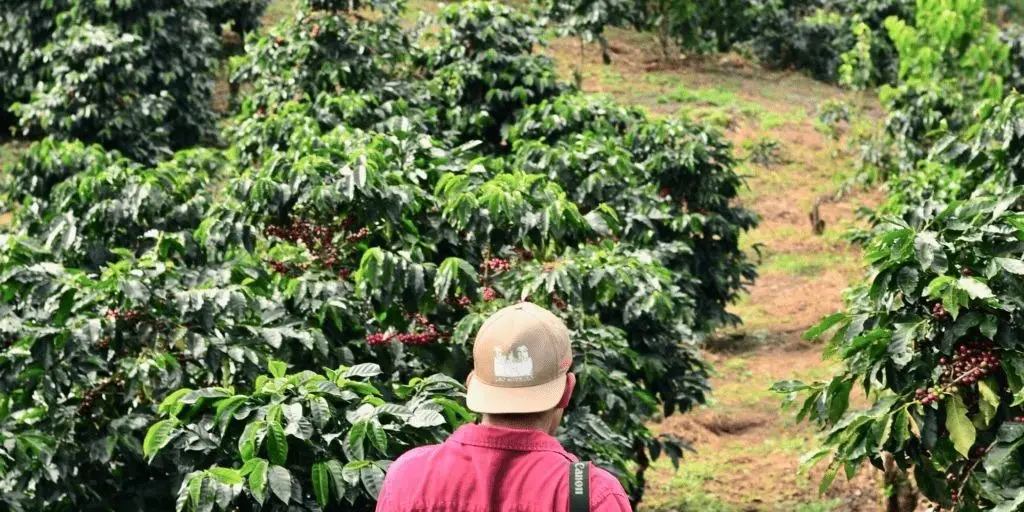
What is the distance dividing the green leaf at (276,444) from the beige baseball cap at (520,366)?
4.65ft

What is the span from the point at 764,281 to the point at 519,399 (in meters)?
14.4

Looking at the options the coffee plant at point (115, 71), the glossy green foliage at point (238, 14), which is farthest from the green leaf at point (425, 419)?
the glossy green foliage at point (238, 14)

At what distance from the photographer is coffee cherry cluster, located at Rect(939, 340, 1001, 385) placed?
4168mm

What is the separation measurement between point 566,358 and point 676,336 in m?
5.36

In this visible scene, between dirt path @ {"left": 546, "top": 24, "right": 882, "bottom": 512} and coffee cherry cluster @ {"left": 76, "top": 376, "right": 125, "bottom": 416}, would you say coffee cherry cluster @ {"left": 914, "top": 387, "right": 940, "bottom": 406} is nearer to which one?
dirt path @ {"left": 546, "top": 24, "right": 882, "bottom": 512}

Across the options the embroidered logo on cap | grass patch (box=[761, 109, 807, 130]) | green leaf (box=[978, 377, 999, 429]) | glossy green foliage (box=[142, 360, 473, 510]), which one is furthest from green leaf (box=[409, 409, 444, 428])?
grass patch (box=[761, 109, 807, 130])

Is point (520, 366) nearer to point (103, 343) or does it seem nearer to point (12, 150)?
point (103, 343)

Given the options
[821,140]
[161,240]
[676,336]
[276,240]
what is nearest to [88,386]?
[161,240]

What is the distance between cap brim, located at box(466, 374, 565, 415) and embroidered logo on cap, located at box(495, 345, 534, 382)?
2 centimetres

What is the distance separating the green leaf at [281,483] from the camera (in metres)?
3.67

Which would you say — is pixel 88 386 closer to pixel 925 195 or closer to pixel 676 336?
pixel 676 336

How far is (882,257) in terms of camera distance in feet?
14.5

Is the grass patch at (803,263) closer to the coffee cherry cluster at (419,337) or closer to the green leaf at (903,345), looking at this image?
the coffee cherry cluster at (419,337)

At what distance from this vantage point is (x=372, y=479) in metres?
3.73
